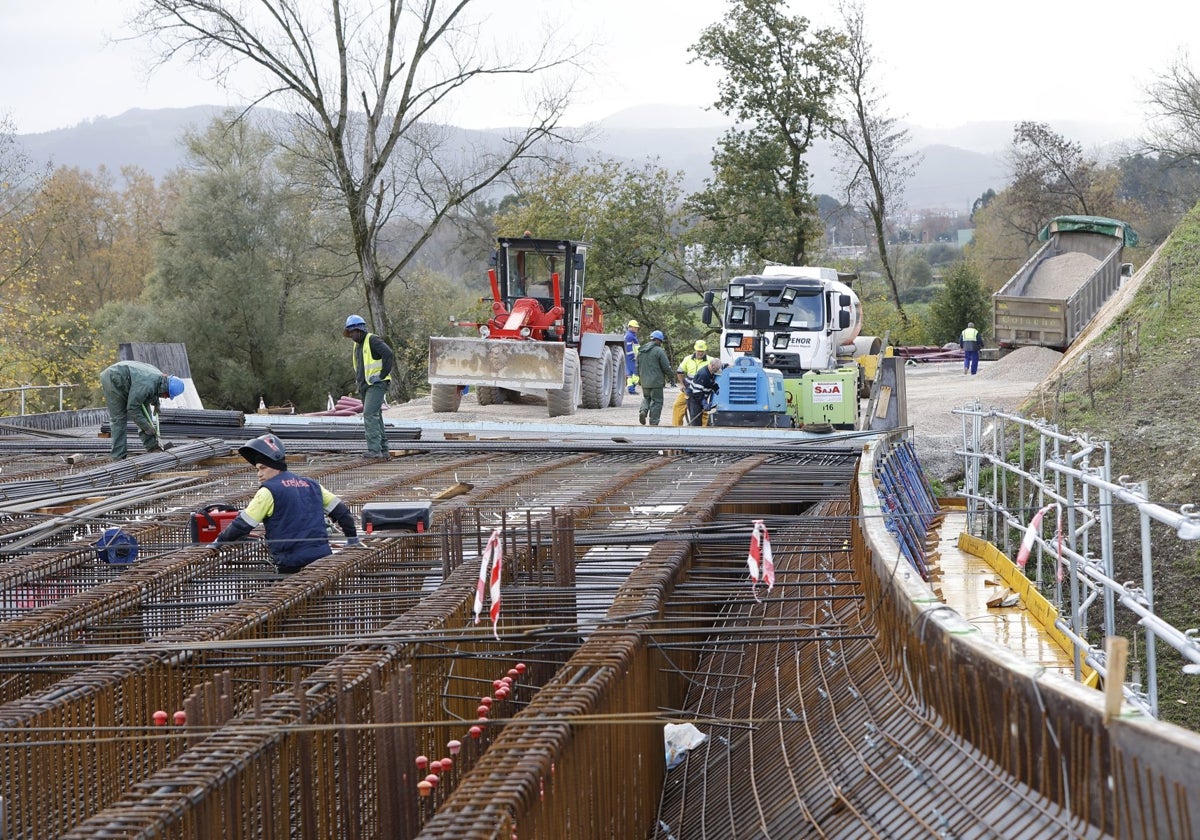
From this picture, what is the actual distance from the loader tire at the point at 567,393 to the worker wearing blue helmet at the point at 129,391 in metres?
9.79

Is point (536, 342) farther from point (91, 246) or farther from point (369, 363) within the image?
point (91, 246)

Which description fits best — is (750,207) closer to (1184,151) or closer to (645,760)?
(1184,151)

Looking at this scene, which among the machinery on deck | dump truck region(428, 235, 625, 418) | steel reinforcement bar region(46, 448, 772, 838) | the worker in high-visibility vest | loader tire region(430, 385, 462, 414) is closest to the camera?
steel reinforcement bar region(46, 448, 772, 838)

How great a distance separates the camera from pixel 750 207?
39844mm

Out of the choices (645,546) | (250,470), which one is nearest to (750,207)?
(250,470)

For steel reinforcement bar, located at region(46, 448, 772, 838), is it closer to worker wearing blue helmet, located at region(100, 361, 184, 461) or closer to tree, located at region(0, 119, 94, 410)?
worker wearing blue helmet, located at region(100, 361, 184, 461)

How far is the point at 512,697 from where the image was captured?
6.51 metres

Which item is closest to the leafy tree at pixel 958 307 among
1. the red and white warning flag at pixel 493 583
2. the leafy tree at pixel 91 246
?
the leafy tree at pixel 91 246

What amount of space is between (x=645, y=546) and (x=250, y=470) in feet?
18.0

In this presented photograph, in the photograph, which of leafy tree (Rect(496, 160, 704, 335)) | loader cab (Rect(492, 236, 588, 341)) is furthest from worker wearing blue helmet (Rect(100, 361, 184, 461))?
leafy tree (Rect(496, 160, 704, 335))

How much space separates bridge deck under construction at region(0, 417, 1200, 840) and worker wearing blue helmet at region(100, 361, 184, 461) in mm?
2805

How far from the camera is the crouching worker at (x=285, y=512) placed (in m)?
7.36

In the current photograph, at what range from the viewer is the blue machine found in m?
16.8

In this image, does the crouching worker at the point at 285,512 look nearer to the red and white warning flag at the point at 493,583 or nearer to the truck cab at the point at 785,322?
the red and white warning flag at the point at 493,583
